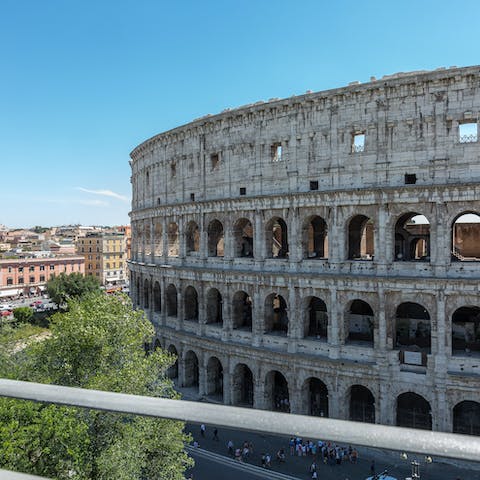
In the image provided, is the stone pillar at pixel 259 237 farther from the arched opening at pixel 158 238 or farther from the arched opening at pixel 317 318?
the arched opening at pixel 158 238

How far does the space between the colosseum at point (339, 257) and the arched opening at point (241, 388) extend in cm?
17

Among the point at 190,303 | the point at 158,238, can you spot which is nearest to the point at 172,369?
the point at 190,303

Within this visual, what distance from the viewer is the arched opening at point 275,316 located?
27.2m

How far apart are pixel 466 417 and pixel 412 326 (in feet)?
16.7

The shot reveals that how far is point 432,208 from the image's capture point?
73.1 feet

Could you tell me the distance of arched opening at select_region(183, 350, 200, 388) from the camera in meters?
31.8

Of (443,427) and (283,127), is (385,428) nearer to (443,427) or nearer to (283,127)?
(443,427)

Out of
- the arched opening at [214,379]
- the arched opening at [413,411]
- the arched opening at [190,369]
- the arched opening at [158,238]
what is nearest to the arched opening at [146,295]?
the arched opening at [158,238]

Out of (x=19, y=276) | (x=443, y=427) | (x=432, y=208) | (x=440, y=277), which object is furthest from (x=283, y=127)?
(x=19, y=276)

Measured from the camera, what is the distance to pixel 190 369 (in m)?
32.0

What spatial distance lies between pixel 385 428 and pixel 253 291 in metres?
25.5

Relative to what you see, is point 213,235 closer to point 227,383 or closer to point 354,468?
point 227,383

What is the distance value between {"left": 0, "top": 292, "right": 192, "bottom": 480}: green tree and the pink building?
4957cm

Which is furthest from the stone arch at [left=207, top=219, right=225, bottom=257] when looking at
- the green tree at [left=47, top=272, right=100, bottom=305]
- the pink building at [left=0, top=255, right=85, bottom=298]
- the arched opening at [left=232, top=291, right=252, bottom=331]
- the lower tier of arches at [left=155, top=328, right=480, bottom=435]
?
the pink building at [left=0, top=255, right=85, bottom=298]
